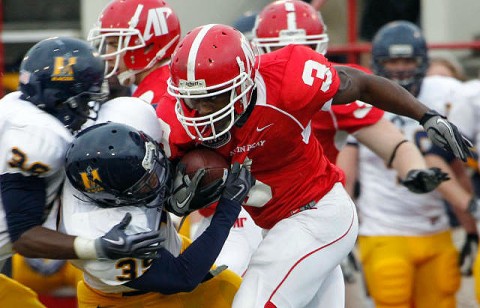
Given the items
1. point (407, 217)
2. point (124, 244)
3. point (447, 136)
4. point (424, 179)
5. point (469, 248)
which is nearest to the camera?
point (124, 244)

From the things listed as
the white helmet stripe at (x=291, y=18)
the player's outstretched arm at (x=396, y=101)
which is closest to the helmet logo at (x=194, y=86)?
the player's outstretched arm at (x=396, y=101)

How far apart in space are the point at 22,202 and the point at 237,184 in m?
0.72

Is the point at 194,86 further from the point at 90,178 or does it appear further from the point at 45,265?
the point at 45,265

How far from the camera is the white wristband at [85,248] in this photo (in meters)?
3.87

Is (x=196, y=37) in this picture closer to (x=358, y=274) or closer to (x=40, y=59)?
(x=40, y=59)

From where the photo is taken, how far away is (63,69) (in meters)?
4.16

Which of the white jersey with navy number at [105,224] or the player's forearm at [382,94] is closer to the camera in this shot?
the white jersey with navy number at [105,224]

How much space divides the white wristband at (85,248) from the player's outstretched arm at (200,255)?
0.23m

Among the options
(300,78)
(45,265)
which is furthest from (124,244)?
(45,265)

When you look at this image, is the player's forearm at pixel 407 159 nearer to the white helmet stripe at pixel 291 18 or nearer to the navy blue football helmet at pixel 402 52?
the white helmet stripe at pixel 291 18

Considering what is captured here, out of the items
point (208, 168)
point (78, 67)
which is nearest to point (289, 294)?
point (208, 168)

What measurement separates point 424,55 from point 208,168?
8.31 ft

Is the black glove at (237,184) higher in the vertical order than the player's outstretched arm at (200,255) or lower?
higher

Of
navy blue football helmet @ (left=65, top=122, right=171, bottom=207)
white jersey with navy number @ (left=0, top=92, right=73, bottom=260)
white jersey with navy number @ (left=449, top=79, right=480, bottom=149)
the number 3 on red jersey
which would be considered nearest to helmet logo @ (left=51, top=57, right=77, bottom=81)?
white jersey with navy number @ (left=0, top=92, right=73, bottom=260)
